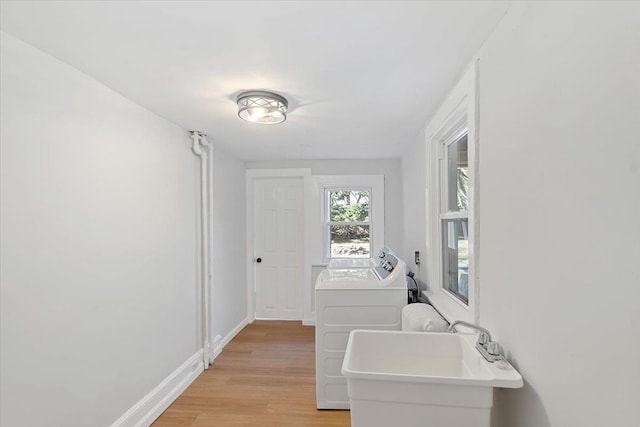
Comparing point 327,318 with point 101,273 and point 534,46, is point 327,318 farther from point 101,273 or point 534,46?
point 534,46

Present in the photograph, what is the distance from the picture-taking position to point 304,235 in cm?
413

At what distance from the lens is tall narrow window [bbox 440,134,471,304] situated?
1.90 m

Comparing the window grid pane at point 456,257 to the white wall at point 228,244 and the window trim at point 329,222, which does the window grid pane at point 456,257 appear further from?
the white wall at point 228,244

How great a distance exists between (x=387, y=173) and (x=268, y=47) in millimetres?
2912

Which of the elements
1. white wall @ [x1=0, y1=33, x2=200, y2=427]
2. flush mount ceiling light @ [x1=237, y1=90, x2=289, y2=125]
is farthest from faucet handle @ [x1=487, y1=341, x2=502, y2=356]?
white wall @ [x1=0, y1=33, x2=200, y2=427]

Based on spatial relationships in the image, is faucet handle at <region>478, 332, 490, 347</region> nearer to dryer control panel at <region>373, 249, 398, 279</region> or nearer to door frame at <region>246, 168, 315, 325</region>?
dryer control panel at <region>373, 249, 398, 279</region>

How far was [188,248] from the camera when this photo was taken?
8.97ft

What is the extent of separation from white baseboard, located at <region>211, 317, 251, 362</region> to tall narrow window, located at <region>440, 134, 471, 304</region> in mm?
2320

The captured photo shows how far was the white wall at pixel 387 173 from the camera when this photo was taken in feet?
13.2

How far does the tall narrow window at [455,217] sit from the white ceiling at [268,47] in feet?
1.15

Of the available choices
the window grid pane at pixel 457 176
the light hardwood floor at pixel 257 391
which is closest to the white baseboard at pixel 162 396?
the light hardwood floor at pixel 257 391

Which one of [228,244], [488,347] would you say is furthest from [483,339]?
[228,244]

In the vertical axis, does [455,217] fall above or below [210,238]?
above

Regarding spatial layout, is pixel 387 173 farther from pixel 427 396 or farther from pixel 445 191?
pixel 427 396
